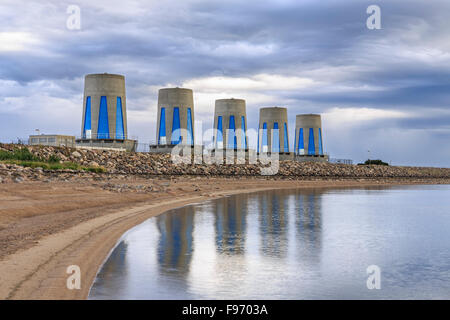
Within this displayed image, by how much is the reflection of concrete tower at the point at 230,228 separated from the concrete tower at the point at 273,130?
176ft

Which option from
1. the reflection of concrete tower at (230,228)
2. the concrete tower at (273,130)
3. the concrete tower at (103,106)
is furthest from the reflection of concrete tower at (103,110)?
the concrete tower at (273,130)


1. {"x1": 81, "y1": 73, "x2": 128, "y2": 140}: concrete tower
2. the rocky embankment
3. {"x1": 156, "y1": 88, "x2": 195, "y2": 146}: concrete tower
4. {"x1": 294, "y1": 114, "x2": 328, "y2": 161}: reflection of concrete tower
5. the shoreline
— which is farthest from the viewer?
{"x1": 294, "y1": 114, "x2": 328, "y2": 161}: reflection of concrete tower

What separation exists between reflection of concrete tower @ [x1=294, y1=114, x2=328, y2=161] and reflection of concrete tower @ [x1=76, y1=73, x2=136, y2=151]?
39.6 m

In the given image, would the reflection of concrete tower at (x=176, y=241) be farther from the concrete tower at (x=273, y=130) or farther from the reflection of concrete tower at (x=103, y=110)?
the concrete tower at (x=273, y=130)

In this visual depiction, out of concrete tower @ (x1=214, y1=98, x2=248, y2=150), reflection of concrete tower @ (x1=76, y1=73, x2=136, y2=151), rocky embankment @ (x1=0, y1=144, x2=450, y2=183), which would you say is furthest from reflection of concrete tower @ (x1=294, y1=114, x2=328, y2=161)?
reflection of concrete tower @ (x1=76, y1=73, x2=136, y2=151)

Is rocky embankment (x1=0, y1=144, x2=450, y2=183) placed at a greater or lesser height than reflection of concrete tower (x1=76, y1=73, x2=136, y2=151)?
lesser

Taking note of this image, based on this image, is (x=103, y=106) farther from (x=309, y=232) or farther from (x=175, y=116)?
(x=309, y=232)

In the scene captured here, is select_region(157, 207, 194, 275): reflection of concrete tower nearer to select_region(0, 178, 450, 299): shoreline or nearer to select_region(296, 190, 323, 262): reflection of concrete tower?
select_region(0, 178, 450, 299): shoreline

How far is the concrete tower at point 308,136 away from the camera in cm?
8838

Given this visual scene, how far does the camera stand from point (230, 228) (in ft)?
67.4

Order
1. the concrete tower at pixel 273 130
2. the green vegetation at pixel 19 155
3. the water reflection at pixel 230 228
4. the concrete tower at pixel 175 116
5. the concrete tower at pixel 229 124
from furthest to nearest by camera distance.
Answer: the concrete tower at pixel 273 130 < the concrete tower at pixel 229 124 < the concrete tower at pixel 175 116 < the green vegetation at pixel 19 155 < the water reflection at pixel 230 228

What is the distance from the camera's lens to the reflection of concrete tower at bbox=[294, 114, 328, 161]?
88.4 m

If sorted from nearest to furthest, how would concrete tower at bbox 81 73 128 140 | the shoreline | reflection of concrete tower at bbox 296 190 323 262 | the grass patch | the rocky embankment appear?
the shoreline
reflection of concrete tower at bbox 296 190 323 262
the rocky embankment
the grass patch
concrete tower at bbox 81 73 128 140
